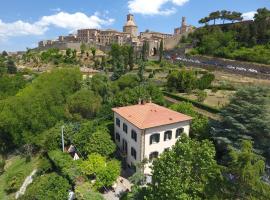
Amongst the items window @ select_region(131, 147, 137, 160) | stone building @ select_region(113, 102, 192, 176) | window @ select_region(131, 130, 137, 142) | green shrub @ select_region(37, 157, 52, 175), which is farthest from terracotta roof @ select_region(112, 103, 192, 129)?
green shrub @ select_region(37, 157, 52, 175)

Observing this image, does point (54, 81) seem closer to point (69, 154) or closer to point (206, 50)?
point (69, 154)

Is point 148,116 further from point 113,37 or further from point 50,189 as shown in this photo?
point 113,37

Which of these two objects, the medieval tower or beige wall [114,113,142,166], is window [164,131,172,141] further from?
the medieval tower

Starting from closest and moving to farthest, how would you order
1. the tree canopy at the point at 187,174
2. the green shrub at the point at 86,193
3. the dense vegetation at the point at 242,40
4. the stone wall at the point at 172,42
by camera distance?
the tree canopy at the point at 187,174 → the green shrub at the point at 86,193 → the dense vegetation at the point at 242,40 → the stone wall at the point at 172,42

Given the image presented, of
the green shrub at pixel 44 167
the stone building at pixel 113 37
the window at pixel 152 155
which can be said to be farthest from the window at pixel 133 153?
the stone building at pixel 113 37

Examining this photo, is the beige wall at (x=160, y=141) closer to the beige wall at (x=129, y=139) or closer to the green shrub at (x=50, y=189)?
the beige wall at (x=129, y=139)

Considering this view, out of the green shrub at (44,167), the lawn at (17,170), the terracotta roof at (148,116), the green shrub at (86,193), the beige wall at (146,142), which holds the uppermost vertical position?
the terracotta roof at (148,116)
